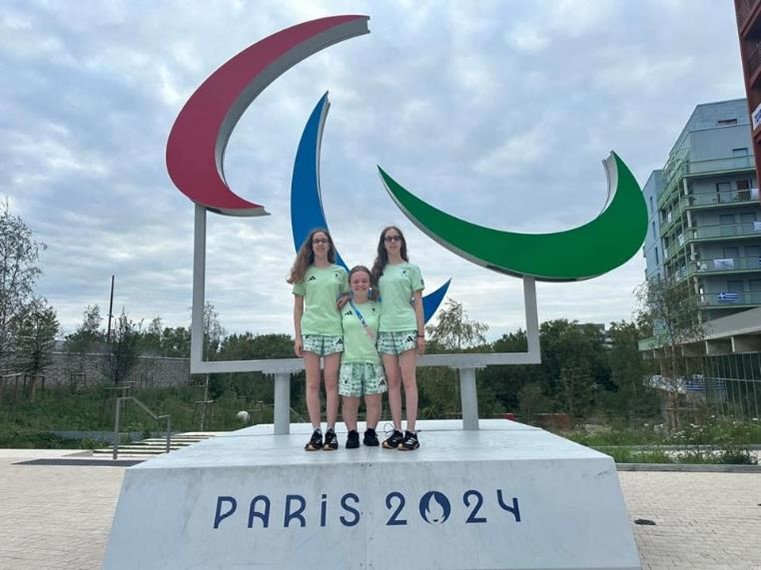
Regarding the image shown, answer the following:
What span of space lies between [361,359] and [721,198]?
36.0 metres

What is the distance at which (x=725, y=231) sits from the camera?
107 feet

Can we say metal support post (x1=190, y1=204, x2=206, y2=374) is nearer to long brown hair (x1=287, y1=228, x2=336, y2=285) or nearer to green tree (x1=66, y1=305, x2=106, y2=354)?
long brown hair (x1=287, y1=228, x2=336, y2=285)

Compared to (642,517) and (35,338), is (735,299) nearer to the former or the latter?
(642,517)

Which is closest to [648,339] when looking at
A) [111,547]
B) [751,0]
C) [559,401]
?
[559,401]

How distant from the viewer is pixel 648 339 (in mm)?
16547

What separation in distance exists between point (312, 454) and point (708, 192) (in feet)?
119

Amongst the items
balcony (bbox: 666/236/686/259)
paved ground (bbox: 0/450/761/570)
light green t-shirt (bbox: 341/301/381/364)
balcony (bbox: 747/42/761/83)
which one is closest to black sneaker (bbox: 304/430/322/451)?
light green t-shirt (bbox: 341/301/381/364)

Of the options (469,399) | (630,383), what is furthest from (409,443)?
(630,383)

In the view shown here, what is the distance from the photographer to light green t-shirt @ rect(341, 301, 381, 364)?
12.9ft

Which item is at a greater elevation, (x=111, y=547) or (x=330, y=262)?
(x=330, y=262)

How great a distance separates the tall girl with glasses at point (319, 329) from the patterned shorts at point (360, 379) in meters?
0.12

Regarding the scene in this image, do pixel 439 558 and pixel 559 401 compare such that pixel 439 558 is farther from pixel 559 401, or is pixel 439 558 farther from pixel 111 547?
pixel 559 401

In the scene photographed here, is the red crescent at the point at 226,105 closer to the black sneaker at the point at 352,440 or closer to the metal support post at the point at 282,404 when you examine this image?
the metal support post at the point at 282,404

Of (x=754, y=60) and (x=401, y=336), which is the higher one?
(x=754, y=60)
